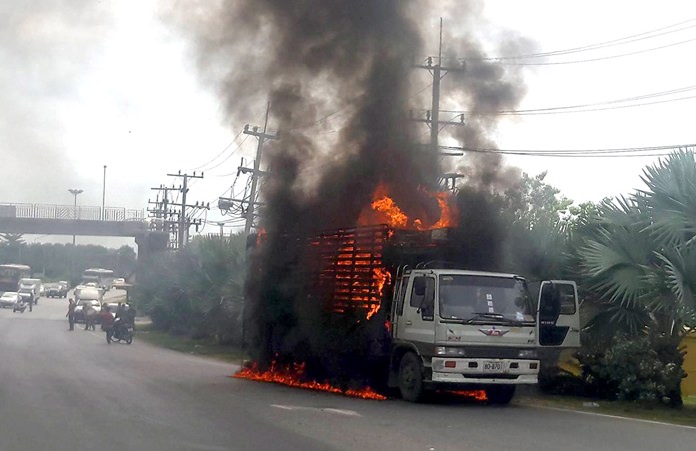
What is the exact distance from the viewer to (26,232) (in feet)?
190

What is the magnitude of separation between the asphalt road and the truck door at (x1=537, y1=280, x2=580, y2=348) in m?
1.26

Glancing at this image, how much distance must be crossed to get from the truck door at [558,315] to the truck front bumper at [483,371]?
55cm

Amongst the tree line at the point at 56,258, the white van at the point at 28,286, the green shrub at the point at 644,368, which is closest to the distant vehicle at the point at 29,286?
the white van at the point at 28,286

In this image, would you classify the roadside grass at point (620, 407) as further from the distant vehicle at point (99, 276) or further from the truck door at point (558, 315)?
the distant vehicle at point (99, 276)

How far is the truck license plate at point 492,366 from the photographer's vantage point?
14.1m

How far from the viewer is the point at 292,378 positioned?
17547 mm

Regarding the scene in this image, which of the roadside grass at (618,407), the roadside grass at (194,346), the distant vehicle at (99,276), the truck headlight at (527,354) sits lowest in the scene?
the roadside grass at (194,346)

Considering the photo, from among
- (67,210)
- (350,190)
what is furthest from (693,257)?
(67,210)

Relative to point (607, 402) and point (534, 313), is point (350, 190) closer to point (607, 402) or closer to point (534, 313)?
point (534, 313)

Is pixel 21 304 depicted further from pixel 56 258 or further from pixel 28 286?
pixel 56 258

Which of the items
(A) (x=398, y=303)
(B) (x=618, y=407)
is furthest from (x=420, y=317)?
(B) (x=618, y=407)

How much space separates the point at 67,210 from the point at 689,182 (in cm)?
4977

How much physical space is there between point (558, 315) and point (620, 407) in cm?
224

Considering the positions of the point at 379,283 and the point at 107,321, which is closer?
the point at 379,283
